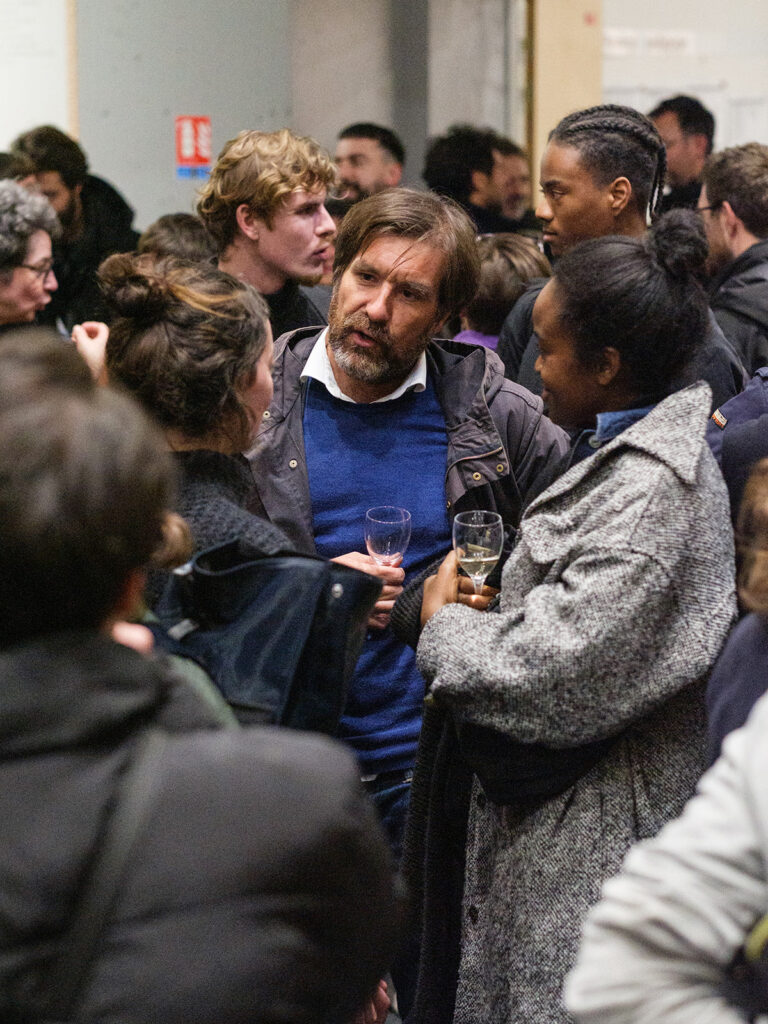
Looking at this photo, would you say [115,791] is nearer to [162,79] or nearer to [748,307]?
[748,307]

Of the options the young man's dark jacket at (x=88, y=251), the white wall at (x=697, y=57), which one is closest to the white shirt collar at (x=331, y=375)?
the young man's dark jacket at (x=88, y=251)

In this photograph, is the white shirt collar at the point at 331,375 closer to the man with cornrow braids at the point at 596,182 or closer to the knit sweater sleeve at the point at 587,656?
the man with cornrow braids at the point at 596,182

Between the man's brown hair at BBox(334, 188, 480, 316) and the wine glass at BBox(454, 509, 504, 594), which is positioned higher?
the man's brown hair at BBox(334, 188, 480, 316)

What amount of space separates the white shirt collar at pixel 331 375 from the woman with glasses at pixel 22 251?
1.39 meters

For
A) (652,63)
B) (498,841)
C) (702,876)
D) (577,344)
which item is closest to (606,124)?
(577,344)

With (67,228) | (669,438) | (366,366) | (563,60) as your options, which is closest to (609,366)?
(669,438)

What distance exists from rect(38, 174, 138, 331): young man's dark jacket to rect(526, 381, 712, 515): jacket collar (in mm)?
2817

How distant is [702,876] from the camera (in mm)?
1155

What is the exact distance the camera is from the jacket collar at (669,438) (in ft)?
5.97

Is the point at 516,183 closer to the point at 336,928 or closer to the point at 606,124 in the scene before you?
the point at 606,124

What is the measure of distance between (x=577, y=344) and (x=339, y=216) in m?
2.82

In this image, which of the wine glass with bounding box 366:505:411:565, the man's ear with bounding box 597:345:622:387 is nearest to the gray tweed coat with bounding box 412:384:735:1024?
the man's ear with bounding box 597:345:622:387

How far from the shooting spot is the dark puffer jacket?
1060 millimetres

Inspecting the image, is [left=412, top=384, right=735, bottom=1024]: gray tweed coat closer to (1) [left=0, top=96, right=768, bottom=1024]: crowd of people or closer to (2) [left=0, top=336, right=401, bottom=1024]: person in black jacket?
(1) [left=0, top=96, right=768, bottom=1024]: crowd of people
